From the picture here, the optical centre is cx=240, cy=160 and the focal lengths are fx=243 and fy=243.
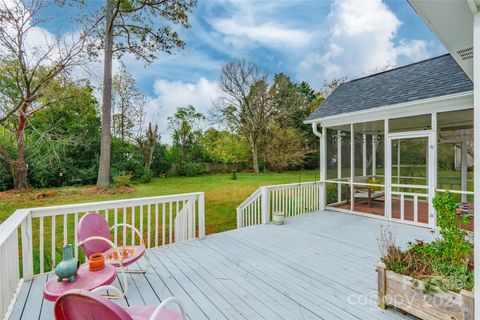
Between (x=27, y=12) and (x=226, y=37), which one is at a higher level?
(x=226, y=37)

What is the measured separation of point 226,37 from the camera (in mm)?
11047

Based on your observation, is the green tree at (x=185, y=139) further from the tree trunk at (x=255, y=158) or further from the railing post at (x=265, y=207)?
the railing post at (x=265, y=207)

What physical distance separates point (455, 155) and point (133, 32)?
41.7 feet

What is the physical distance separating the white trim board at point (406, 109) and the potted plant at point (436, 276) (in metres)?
3.47

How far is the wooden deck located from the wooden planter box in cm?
16

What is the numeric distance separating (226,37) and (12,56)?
770 centimetres

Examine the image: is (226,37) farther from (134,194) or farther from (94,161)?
(94,161)

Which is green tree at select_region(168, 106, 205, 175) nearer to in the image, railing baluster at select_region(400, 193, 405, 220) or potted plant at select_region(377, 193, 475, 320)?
railing baluster at select_region(400, 193, 405, 220)

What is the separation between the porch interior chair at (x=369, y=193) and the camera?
6.30 m

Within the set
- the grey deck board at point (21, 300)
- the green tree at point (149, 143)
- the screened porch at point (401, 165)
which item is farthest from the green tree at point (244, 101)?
the grey deck board at point (21, 300)

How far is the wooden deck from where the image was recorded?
7.76ft

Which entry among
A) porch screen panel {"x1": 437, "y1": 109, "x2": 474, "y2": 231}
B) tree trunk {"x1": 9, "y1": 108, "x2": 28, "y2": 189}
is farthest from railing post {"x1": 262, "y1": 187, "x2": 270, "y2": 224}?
tree trunk {"x1": 9, "y1": 108, "x2": 28, "y2": 189}

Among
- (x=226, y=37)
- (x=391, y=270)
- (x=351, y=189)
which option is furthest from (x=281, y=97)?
(x=391, y=270)

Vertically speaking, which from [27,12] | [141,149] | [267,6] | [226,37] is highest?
[226,37]
